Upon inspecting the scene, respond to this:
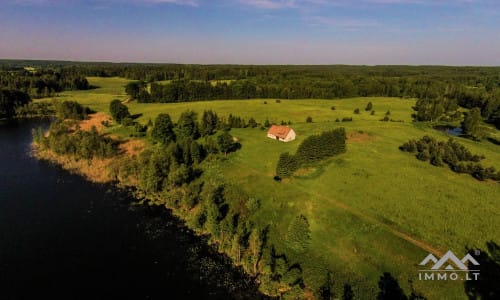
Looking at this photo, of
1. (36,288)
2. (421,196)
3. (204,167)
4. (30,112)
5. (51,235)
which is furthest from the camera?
(30,112)

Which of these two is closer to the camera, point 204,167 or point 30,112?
point 204,167

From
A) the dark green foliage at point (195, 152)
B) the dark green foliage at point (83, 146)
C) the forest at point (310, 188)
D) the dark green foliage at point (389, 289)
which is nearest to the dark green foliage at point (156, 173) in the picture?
the forest at point (310, 188)

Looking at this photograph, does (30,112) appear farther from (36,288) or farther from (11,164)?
(36,288)

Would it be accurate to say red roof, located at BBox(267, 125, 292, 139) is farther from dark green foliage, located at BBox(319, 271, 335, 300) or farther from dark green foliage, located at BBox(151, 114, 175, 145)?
dark green foliage, located at BBox(319, 271, 335, 300)

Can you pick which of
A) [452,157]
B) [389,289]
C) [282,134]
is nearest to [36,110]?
[282,134]

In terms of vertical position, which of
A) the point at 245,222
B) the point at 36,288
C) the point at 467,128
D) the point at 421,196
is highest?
the point at 467,128

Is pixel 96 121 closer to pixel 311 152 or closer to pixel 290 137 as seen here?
pixel 290 137

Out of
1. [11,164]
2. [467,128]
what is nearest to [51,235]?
[11,164]

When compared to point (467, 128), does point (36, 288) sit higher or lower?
lower
